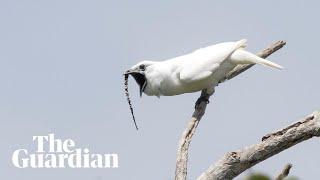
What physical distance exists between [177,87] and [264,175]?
4.78 metres

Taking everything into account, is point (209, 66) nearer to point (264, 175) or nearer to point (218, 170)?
point (218, 170)

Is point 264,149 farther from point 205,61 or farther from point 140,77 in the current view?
point 140,77

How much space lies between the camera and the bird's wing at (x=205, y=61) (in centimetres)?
583

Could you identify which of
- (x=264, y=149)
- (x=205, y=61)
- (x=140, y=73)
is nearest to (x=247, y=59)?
(x=205, y=61)

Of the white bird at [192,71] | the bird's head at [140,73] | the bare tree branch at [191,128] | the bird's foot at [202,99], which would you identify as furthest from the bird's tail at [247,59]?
the bird's head at [140,73]

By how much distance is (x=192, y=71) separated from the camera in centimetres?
581

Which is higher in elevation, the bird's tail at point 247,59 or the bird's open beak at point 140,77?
the bird's tail at point 247,59

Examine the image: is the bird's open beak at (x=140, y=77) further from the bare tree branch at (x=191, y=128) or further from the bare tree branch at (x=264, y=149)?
the bare tree branch at (x=264, y=149)

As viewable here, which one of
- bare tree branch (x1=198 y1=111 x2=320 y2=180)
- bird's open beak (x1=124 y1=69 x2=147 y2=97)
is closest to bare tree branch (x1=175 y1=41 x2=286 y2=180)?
bare tree branch (x1=198 y1=111 x2=320 y2=180)

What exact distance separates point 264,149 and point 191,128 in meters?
1.16

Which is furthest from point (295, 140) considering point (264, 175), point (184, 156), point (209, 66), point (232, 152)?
point (264, 175)

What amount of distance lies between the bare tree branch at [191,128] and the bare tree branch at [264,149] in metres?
0.39

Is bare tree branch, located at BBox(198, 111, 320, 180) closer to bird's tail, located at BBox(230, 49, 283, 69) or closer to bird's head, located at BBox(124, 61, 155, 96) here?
bird's tail, located at BBox(230, 49, 283, 69)

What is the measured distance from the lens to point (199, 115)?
5.43 meters
